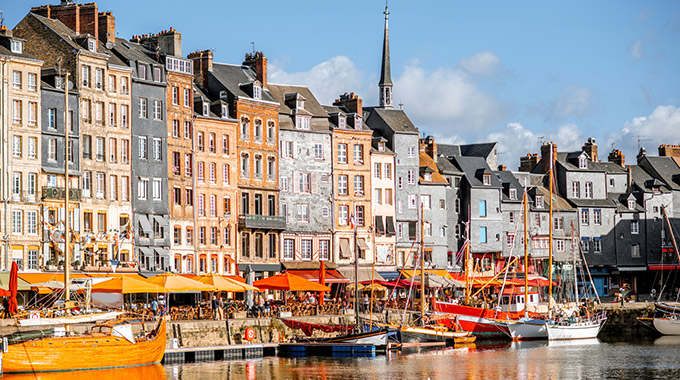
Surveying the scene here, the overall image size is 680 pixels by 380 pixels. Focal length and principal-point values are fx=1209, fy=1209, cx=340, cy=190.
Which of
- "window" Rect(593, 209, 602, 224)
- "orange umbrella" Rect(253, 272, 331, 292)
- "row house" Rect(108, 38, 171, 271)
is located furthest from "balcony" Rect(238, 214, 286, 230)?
"window" Rect(593, 209, 602, 224)

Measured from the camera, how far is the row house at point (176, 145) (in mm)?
73125

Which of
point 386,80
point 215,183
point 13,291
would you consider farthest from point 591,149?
point 13,291

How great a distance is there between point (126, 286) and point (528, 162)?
6045 centimetres

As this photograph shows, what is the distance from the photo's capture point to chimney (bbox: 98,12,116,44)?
7262 cm

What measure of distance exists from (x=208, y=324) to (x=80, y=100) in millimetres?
17208

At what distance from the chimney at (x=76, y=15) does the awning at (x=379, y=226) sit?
25881 millimetres

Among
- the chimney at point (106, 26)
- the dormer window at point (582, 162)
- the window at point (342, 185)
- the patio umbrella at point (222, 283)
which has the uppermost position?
the chimney at point (106, 26)

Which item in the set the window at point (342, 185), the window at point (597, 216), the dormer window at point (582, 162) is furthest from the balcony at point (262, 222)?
the window at point (597, 216)

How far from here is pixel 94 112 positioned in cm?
6994

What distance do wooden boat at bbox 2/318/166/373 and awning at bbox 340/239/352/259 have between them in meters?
33.6

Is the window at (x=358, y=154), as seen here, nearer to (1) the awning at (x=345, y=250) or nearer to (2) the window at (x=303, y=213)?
(2) the window at (x=303, y=213)

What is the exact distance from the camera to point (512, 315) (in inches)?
3034

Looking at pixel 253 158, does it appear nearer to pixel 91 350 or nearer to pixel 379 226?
pixel 379 226

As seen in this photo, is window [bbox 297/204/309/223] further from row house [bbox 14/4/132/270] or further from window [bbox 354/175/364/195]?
row house [bbox 14/4/132/270]
